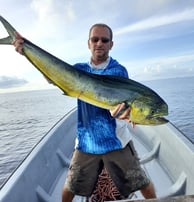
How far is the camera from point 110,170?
3.96 metres

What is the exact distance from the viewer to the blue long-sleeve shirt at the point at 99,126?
3797 millimetres

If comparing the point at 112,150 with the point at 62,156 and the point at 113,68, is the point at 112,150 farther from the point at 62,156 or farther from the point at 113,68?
the point at 62,156

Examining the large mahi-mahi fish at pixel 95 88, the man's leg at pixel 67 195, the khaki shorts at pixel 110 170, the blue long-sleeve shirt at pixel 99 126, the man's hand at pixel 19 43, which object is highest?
the man's hand at pixel 19 43

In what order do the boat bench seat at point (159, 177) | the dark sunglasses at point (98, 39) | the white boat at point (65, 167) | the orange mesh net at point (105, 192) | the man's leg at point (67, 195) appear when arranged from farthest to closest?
the boat bench seat at point (159, 177), the orange mesh net at point (105, 192), the white boat at point (65, 167), the man's leg at point (67, 195), the dark sunglasses at point (98, 39)

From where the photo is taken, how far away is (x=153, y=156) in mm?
6711

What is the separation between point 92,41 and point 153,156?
372 cm

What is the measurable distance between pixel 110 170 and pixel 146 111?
1.28 metres

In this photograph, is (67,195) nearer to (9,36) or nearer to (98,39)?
(98,39)

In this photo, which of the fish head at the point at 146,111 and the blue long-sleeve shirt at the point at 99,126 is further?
the blue long-sleeve shirt at the point at 99,126

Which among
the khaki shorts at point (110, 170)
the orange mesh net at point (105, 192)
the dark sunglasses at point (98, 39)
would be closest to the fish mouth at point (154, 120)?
the khaki shorts at point (110, 170)

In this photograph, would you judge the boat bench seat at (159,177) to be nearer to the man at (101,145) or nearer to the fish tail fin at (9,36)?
the man at (101,145)

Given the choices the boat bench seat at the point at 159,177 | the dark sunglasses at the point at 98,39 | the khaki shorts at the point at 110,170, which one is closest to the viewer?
the dark sunglasses at the point at 98,39

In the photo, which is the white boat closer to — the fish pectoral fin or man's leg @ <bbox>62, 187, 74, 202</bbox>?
man's leg @ <bbox>62, 187, 74, 202</bbox>

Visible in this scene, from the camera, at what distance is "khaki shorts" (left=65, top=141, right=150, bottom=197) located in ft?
12.9
